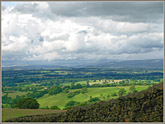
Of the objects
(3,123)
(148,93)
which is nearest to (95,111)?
(148,93)

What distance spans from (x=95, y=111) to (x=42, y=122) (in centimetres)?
401

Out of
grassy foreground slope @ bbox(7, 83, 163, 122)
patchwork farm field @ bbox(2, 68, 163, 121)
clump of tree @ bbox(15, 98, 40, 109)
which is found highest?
grassy foreground slope @ bbox(7, 83, 163, 122)

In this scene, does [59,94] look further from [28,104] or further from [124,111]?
[124,111]

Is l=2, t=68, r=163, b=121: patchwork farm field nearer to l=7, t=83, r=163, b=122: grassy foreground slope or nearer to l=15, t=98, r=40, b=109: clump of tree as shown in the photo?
l=15, t=98, r=40, b=109: clump of tree

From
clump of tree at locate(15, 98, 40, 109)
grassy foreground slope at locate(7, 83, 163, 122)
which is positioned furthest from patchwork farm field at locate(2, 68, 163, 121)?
grassy foreground slope at locate(7, 83, 163, 122)

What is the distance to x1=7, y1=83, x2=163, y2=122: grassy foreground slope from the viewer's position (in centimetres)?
1313

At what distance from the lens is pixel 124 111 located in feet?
44.2

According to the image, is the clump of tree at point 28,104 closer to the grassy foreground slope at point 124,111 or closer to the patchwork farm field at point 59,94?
the patchwork farm field at point 59,94

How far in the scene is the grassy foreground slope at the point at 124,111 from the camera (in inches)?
517

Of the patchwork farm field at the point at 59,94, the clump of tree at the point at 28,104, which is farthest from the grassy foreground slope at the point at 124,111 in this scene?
the clump of tree at the point at 28,104

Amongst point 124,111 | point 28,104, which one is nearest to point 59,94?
point 28,104

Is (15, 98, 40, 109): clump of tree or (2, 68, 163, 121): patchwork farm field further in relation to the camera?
(15, 98, 40, 109): clump of tree

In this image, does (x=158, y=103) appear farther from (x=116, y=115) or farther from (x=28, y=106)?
(x=28, y=106)

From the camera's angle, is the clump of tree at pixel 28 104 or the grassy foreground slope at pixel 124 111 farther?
the clump of tree at pixel 28 104
